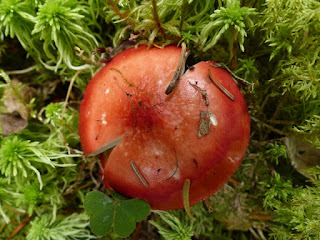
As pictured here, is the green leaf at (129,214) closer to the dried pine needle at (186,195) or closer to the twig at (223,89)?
the dried pine needle at (186,195)

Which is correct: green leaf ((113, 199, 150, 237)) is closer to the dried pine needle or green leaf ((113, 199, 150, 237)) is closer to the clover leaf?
the clover leaf

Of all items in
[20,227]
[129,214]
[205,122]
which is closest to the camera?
[205,122]

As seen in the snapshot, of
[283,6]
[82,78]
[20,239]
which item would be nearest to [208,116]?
[283,6]

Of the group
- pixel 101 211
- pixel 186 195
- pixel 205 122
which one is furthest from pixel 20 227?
pixel 205 122

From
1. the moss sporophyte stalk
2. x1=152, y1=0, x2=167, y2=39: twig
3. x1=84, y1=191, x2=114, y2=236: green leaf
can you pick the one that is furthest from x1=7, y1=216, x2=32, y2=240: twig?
x1=152, y1=0, x2=167, y2=39: twig

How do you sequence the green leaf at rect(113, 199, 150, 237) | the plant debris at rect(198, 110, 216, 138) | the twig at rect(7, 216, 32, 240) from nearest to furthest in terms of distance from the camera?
the plant debris at rect(198, 110, 216, 138) → the green leaf at rect(113, 199, 150, 237) → the twig at rect(7, 216, 32, 240)

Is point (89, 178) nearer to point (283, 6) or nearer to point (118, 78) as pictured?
point (118, 78)

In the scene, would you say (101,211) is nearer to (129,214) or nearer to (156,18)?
(129,214)
